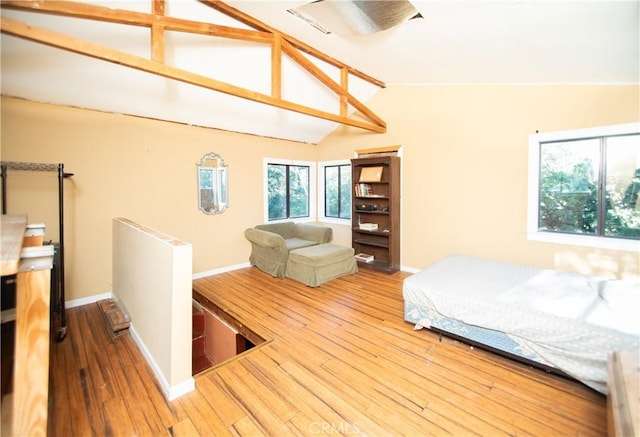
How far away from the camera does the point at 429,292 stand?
8.49 feet

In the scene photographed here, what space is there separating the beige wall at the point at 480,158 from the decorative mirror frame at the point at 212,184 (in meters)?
2.51

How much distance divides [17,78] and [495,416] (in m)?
4.70

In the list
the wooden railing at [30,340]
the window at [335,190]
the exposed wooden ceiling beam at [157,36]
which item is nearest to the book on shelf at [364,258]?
the window at [335,190]

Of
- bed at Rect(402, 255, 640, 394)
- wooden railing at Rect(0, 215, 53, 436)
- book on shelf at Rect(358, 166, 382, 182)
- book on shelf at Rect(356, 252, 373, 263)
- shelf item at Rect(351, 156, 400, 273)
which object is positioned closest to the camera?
wooden railing at Rect(0, 215, 53, 436)

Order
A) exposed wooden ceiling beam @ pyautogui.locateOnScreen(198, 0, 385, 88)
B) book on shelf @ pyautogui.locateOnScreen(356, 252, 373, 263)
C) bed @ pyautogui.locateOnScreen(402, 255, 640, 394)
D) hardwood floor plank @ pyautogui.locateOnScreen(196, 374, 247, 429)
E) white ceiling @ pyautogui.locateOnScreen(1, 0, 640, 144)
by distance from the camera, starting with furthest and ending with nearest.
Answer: book on shelf @ pyautogui.locateOnScreen(356, 252, 373, 263) < exposed wooden ceiling beam @ pyautogui.locateOnScreen(198, 0, 385, 88) < white ceiling @ pyautogui.locateOnScreen(1, 0, 640, 144) < bed @ pyautogui.locateOnScreen(402, 255, 640, 394) < hardwood floor plank @ pyautogui.locateOnScreen(196, 374, 247, 429)

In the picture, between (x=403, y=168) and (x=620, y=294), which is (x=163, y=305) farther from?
(x=403, y=168)

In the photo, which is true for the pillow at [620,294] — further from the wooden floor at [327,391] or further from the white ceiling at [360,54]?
the white ceiling at [360,54]

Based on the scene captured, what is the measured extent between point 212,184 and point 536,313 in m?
4.18

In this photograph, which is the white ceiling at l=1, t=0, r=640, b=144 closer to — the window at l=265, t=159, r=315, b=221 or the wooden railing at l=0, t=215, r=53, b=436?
the window at l=265, t=159, r=315, b=221

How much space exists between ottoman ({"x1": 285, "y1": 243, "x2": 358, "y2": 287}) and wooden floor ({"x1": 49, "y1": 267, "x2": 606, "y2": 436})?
103 cm

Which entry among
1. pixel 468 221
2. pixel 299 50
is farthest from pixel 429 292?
pixel 299 50

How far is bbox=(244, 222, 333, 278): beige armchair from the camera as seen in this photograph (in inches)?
166

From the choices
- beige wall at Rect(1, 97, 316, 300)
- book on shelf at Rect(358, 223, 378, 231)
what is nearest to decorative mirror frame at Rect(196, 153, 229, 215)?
beige wall at Rect(1, 97, 316, 300)

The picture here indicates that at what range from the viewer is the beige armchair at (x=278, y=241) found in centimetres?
421
